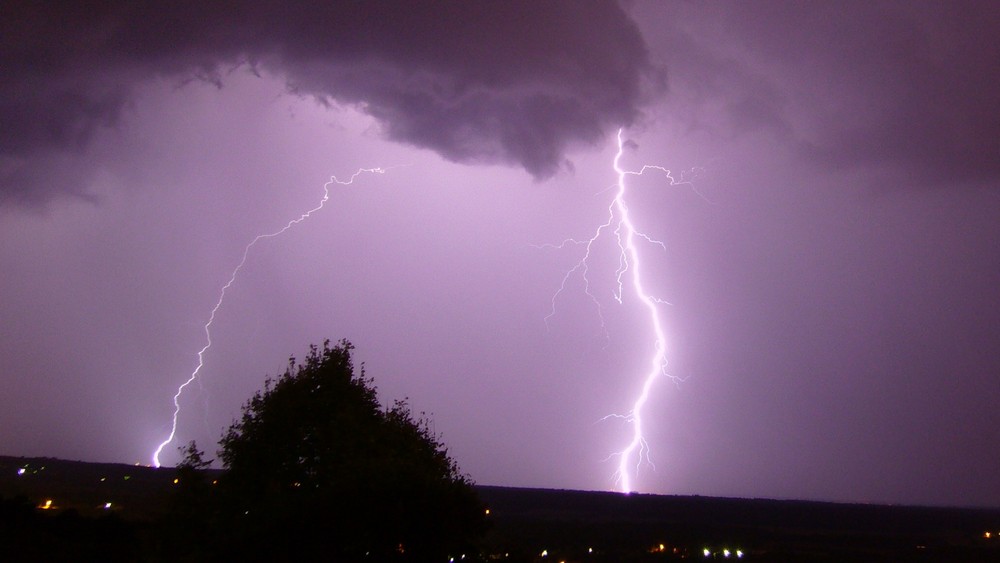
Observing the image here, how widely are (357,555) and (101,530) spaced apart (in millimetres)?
25686

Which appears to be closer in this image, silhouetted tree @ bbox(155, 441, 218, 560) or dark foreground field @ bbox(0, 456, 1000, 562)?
silhouetted tree @ bbox(155, 441, 218, 560)

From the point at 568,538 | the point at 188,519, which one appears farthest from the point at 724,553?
the point at 188,519

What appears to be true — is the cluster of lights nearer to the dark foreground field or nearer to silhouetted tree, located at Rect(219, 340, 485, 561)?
the dark foreground field

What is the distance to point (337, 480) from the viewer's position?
62.1 feet

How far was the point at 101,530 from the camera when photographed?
1469 inches

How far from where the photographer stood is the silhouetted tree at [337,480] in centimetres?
1736

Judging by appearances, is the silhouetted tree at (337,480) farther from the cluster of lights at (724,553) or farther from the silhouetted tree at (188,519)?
the cluster of lights at (724,553)

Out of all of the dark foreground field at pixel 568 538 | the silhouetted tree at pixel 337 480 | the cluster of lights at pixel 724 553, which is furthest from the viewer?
the cluster of lights at pixel 724 553

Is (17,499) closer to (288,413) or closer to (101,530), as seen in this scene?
(101,530)

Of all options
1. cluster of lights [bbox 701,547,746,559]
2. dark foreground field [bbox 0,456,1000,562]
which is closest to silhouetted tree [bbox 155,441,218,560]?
dark foreground field [bbox 0,456,1000,562]

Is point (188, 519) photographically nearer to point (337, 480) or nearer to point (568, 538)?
point (337, 480)

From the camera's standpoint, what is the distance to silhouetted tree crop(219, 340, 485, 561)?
1736 cm

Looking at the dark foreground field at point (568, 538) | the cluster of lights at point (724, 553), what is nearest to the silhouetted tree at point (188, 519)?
the dark foreground field at point (568, 538)

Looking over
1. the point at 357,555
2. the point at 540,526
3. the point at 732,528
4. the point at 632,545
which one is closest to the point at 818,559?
the point at 632,545
